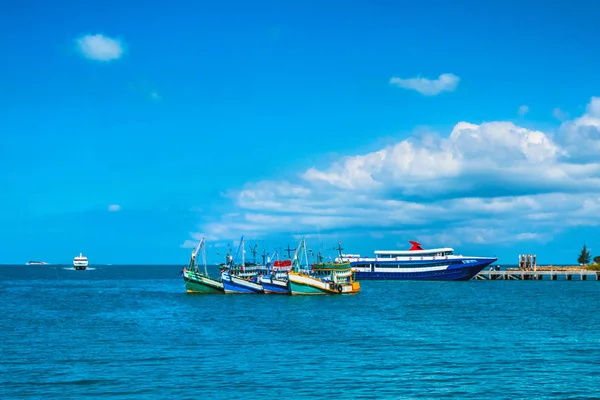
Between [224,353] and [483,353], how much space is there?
59.2 ft

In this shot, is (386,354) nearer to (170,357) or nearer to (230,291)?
(170,357)

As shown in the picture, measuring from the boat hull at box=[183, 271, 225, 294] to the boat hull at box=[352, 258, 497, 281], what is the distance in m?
→ 62.0

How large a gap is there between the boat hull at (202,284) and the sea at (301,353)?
30340 millimetres

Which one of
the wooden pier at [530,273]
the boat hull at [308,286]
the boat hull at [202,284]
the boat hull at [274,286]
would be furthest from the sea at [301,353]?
the wooden pier at [530,273]

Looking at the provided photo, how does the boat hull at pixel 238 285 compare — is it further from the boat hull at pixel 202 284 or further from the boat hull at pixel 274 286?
the boat hull at pixel 202 284

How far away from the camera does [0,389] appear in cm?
3462

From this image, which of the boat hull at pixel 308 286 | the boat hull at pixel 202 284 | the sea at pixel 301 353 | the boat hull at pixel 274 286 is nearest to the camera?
the sea at pixel 301 353

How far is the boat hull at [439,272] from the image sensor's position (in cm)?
15862

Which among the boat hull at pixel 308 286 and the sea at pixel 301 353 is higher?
the boat hull at pixel 308 286

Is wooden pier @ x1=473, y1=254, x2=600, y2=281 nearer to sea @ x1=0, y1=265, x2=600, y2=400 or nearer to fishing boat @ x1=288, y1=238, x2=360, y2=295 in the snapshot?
fishing boat @ x1=288, y1=238, x2=360, y2=295

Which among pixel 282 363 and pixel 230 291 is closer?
pixel 282 363

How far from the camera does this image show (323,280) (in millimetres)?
107812

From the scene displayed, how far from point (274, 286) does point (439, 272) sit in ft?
207

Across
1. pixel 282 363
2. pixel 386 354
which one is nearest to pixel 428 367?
pixel 386 354
